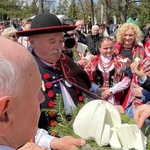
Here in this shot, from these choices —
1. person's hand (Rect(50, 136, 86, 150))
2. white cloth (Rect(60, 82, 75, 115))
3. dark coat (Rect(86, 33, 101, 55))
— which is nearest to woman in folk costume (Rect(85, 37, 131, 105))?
white cloth (Rect(60, 82, 75, 115))

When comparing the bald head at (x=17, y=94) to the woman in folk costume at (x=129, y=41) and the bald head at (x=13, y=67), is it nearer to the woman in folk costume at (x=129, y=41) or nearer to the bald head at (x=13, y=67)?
the bald head at (x=13, y=67)

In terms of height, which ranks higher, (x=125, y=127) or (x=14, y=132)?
(x=14, y=132)

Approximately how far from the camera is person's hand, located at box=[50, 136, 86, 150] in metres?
1.54

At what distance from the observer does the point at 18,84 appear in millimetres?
859

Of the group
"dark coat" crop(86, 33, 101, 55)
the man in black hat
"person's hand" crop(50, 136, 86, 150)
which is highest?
the man in black hat

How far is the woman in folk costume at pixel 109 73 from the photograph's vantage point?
4137 mm

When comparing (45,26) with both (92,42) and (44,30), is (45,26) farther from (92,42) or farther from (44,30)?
(92,42)

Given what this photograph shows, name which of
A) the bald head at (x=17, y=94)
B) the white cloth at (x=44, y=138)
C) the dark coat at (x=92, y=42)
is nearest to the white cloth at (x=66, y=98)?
the white cloth at (x=44, y=138)

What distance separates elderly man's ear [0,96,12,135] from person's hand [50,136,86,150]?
0.71m

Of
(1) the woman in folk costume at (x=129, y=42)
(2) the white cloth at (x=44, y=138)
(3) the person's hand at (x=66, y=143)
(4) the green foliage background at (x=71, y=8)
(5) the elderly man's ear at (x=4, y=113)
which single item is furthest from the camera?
(4) the green foliage background at (x=71, y=8)

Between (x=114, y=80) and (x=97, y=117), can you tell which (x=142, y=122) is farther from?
(x=114, y=80)

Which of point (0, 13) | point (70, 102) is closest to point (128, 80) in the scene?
point (70, 102)

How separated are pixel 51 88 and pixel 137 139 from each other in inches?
35.3

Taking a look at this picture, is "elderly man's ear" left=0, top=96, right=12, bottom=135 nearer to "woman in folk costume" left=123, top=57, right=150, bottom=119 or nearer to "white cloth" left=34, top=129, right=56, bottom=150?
"white cloth" left=34, top=129, right=56, bottom=150
